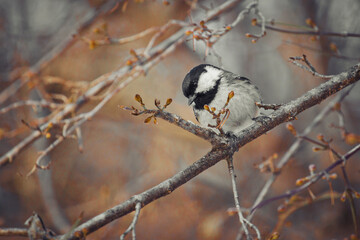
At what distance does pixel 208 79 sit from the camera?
115 inches

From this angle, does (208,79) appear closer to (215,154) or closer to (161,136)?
(215,154)

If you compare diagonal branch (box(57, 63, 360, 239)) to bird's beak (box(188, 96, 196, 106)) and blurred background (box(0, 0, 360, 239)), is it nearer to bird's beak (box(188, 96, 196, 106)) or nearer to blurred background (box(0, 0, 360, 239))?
bird's beak (box(188, 96, 196, 106))

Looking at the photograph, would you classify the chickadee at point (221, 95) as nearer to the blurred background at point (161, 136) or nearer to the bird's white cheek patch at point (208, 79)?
the bird's white cheek patch at point (208, 79)

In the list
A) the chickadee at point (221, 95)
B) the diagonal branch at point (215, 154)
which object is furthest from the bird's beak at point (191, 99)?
the diagonal branch at point (215, 154)

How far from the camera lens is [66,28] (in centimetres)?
491

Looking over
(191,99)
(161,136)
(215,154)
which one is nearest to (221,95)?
(191,99)

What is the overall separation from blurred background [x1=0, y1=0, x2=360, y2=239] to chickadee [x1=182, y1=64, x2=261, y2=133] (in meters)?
1.36

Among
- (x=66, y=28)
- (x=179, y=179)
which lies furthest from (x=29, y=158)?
(x=179, y=179)

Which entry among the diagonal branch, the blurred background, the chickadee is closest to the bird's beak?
the chickadee

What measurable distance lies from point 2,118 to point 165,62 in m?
2.57

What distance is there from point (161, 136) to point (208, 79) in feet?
7.24

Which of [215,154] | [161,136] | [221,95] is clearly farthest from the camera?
[161,136]

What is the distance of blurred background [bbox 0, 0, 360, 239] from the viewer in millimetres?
4270

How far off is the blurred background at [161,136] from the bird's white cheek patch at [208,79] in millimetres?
1206
